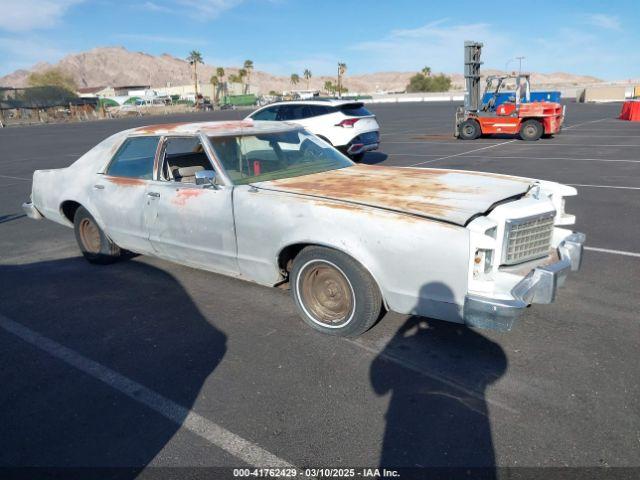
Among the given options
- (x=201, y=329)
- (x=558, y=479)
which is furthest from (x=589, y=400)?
(x=201, y=329)

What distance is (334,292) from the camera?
3.73 metres

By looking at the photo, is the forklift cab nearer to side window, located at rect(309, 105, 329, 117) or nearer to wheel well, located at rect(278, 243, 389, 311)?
side window, located at rect(309, 105, 329, 117)

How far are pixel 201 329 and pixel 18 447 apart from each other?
1.50 metres

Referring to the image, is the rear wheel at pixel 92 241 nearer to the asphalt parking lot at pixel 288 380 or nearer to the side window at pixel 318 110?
the asphalt parking lot at pixel 288 380

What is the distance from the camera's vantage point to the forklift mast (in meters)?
19.4

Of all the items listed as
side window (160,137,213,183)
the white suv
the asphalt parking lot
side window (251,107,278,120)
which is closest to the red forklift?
the white suv

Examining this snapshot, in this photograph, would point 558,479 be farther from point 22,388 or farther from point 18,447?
point 22,388

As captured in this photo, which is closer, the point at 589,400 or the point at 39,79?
the point at 589,400

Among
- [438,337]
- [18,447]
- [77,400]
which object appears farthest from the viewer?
[438,337]

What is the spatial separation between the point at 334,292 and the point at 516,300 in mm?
1299

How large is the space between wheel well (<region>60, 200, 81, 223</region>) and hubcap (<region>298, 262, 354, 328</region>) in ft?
10.6

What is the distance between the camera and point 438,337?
3697 mm

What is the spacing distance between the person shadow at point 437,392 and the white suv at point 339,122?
8.56 m

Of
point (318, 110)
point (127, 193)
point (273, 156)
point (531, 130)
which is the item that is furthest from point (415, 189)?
point (531, 130)
